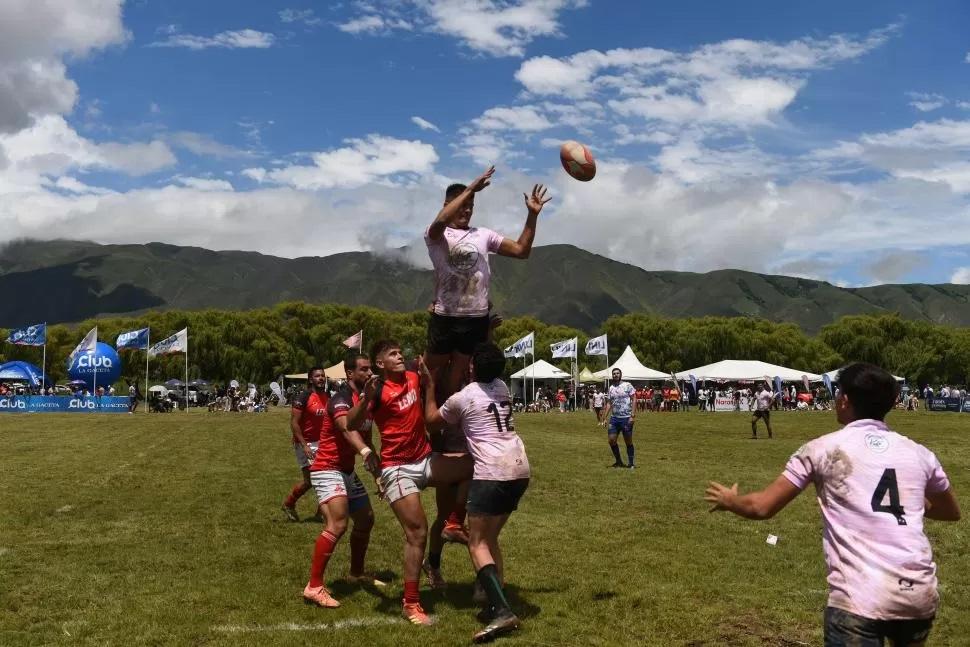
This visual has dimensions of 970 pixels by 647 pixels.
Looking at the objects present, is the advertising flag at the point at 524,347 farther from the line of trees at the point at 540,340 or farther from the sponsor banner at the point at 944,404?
the line of trees at the point at 540,340

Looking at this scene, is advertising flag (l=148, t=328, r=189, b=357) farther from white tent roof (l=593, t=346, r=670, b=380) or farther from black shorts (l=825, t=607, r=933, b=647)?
black shorts (l=825, t=607, r=933, b=647)

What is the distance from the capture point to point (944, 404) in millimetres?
59594

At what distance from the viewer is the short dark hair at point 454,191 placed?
7.46 meters

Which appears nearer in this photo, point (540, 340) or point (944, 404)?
point (944, 404)

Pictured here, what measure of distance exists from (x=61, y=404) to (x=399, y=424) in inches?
2313

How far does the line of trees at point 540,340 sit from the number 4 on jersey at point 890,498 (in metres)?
94.2

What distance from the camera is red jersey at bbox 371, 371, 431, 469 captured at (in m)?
7.56

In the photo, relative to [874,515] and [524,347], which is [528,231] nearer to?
[874,515]

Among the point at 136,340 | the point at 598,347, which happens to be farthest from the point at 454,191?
the point at 136,340

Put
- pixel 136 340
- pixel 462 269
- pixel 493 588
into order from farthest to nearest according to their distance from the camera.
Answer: pixel 136 340 < pixel 462 269 < pixel 493 588

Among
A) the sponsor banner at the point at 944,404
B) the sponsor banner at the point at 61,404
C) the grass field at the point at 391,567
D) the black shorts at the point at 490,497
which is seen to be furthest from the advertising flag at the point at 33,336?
the sponsor banner at the point at 944,404

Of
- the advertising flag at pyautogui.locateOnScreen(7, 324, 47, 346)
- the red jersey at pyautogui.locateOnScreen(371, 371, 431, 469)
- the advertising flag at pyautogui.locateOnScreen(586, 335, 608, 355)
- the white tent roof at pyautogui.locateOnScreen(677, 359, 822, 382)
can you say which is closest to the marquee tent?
the advertising flag at pyautogui.locateOnScreen(7, 324, 47, 346)

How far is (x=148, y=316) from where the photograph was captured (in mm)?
110938

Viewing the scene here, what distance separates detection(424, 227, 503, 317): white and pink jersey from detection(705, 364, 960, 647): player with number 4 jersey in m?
3.47
